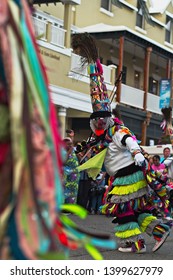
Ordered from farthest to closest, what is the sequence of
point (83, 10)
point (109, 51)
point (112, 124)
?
point (109, 51) < point (83, 10) < point (112, 124)

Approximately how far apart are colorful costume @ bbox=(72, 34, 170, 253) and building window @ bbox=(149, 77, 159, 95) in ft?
68.7

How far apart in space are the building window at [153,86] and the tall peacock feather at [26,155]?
25.2 meters

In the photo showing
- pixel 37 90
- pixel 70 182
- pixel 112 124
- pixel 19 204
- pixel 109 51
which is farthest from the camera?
pixel 109 51

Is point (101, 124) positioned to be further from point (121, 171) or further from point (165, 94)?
point (165, 94)

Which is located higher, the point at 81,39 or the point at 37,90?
the point at 81,39

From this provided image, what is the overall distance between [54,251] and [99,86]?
4364 millimetres

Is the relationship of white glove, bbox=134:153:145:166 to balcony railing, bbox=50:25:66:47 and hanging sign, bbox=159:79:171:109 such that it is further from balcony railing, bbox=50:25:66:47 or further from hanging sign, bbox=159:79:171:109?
hanging sign, bbox=159:79:171:109

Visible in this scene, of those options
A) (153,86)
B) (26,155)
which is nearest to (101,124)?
(26,155)

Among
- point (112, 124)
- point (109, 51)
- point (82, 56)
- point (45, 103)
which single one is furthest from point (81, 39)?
point (109, 51)

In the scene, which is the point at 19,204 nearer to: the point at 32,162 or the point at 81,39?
the point at 32,162

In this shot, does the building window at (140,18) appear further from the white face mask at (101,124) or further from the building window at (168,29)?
the white face mask at (101,124)

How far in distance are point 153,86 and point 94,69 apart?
71.1 ft

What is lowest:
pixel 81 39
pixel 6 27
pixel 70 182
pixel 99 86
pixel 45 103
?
pixel 70 182

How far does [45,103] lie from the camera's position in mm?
1784
